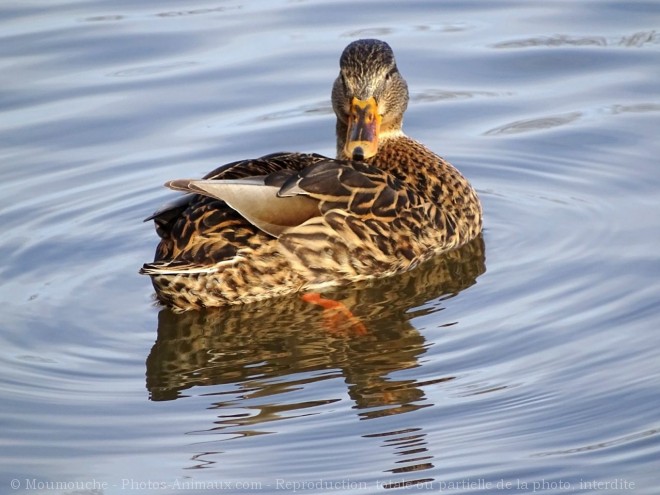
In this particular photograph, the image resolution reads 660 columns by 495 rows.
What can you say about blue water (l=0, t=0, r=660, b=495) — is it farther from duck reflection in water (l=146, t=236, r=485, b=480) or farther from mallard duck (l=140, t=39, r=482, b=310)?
mallard duck (l=140, t=39, r=482, b=310)

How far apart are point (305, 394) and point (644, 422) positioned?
1.54 meters

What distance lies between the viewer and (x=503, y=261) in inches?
313

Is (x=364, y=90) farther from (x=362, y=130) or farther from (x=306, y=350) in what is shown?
(x=306, y=350)

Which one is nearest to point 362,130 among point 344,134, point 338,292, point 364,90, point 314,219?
point 364,90

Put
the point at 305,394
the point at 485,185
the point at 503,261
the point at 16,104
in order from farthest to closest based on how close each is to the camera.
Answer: the point at 16,104, the point at 485,185, the point at 503,261, the point at 305,394

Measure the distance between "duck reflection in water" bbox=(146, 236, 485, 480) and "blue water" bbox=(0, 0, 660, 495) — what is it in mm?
17

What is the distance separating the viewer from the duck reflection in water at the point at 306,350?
6.20m

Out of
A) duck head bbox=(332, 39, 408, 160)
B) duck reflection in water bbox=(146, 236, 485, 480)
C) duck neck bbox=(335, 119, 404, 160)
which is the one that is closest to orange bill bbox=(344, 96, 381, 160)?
duck head bbox=(332, 39, 408, 160)

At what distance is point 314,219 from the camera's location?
7.48 metres

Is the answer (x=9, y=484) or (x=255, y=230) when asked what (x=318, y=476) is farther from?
(x=255, y=230)

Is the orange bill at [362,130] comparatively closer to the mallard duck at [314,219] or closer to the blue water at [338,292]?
the mallard duck at [314,219]

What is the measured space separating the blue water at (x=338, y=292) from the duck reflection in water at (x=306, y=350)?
17mm

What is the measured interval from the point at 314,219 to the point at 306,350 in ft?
2.91

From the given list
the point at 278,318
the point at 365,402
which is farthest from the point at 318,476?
the point at 278,318
